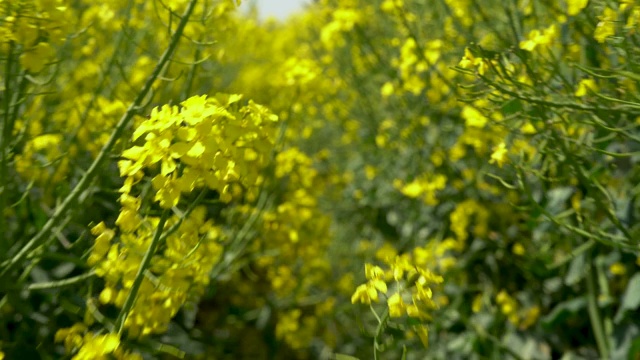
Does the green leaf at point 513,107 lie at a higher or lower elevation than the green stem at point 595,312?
higher

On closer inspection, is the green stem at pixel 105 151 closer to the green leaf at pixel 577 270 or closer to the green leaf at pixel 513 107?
the green leaf at pixel 513 107

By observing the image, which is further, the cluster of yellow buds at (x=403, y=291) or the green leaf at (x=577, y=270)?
the green leaf at (x=577, y=270)

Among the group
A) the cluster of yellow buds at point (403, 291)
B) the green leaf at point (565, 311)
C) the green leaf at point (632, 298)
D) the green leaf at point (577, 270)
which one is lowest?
the green leaf at point (565, 311)

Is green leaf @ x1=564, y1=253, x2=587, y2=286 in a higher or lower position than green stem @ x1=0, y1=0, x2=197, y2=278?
lower

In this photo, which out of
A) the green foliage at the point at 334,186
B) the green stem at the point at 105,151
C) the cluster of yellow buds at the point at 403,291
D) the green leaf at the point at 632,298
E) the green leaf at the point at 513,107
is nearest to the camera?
the cluster of yellow buds at the point at 403,291

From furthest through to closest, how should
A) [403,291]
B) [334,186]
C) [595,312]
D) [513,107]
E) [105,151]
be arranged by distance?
[334,186] < [595,312] < [513,107] < [105,151] < [403,291]

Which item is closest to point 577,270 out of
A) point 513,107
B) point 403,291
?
point 513,107

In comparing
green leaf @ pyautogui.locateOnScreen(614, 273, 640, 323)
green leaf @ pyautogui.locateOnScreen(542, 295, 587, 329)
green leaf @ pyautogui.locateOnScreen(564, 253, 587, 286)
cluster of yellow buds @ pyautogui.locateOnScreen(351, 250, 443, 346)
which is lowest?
green leaf @ pyautogui.locateOnScreen(542, 295, 587, 329)

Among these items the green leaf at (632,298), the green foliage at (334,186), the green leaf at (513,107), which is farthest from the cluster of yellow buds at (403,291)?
the green leaf at (632,298)

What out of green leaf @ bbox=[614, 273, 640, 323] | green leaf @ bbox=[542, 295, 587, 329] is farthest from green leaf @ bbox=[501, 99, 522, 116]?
green leaf @ bbox=[542, 295, 587, 329]

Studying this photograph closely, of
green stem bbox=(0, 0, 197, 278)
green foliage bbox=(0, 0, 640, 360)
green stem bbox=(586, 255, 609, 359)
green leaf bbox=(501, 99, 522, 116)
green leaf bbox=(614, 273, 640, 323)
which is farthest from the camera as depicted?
green stem bbox=(586, 255, 609, 359)

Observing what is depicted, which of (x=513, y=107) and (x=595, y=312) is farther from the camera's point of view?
(x=595, y=312)

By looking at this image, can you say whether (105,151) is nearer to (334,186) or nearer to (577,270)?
(577,270)

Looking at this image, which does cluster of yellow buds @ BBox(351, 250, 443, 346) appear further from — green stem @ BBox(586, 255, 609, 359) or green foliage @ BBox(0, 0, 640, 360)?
green stem @ BBox(586, 255, 609, 359)
